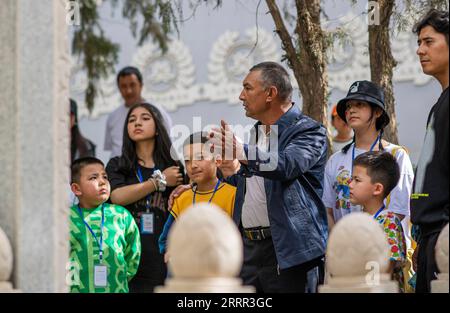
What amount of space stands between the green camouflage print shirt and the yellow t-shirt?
0.37m

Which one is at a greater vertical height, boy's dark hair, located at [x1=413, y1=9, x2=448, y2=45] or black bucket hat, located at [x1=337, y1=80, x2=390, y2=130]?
boy's dark hair, located at [x1=413, y1=9, x2=448, y2=45]

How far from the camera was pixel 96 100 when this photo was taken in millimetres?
13984

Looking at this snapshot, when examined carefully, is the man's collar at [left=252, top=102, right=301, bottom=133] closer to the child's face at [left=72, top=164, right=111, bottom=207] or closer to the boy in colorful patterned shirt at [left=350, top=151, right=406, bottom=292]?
the boy in colorful patterned shirt at [left=350, top=151, right=406, bottom=292]

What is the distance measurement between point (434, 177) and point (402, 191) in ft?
4.41

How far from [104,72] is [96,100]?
0.40 metres

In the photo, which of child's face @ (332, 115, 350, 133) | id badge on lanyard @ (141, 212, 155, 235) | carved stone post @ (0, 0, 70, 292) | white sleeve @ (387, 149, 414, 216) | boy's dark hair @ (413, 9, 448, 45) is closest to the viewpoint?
carved stone post @ (0, 0, 70, 292)

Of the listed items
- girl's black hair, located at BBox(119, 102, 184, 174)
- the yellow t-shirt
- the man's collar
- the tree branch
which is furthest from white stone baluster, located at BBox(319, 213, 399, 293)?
the tree branch

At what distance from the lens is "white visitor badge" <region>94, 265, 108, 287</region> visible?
734cm

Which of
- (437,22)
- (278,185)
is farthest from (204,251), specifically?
(437,22)

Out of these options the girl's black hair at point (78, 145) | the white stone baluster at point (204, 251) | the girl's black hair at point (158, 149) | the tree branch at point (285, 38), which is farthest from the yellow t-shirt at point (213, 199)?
the girl's black hair at point (78, 145)

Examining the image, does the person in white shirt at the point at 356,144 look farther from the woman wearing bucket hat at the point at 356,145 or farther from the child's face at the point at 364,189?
the child's face at the point at 364,189

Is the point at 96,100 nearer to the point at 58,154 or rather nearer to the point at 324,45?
the point at 324,45

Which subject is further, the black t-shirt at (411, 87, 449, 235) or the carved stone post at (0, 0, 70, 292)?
the carved stone post at (0, 0, 70, 292)

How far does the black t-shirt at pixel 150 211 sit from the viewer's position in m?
7.87
